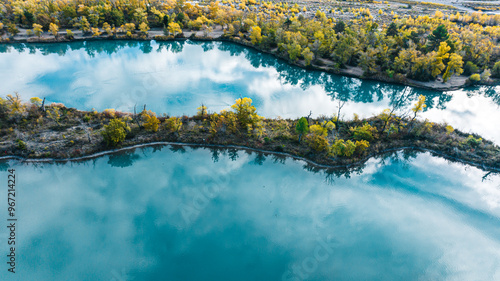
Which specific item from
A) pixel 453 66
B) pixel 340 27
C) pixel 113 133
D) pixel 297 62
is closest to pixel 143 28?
pixel 297 62

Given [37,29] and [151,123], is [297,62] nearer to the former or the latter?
[151,123]

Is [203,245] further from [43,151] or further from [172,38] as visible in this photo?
[172,38]

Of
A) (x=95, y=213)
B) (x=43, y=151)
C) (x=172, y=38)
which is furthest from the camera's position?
(x=172, y=38)

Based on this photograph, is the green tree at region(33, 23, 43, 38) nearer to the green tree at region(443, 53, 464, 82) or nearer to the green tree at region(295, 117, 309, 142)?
the green tree at region(295, 117, 309, 142)

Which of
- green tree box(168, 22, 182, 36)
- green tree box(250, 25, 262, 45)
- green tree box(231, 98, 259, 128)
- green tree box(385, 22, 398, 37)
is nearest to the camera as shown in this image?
green tree box(231, 98, 259, 128)

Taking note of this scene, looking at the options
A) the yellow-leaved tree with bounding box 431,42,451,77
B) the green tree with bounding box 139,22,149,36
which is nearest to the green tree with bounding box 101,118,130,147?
the green tree with bounding box 139,22,149,36

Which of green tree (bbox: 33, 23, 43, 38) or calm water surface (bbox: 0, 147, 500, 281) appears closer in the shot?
calm water surface (bbox: 0, 147, 500, 281)

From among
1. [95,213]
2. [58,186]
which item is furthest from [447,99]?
[58,186]

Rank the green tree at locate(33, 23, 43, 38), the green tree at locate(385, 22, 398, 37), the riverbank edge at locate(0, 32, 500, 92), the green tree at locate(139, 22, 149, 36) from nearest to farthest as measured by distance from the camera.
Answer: the riverbank edge at locate(0, 32, 500, 92)
the green tree at locate(385, 22, 398, 37)
the green tree at locate(33, 23, 43, 38)
the green tree at locate(139, 22, 149, 36)
